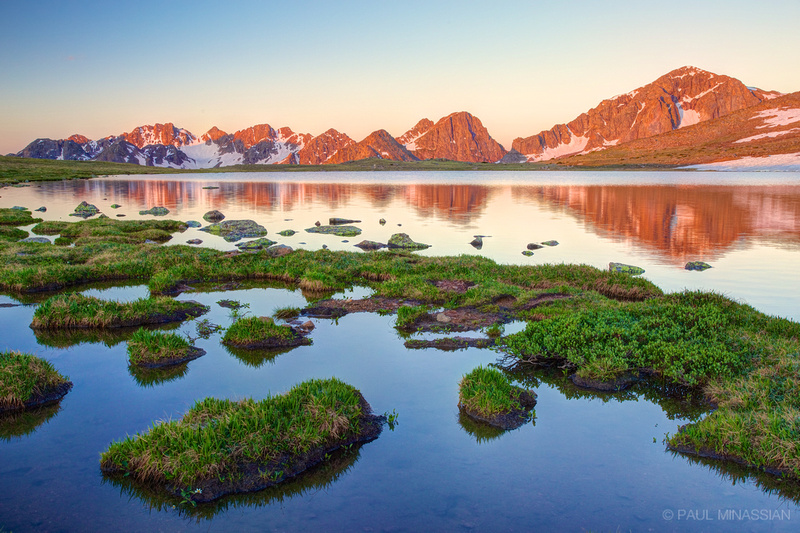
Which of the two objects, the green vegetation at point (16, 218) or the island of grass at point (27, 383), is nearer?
the island of grass at point (27, 383)

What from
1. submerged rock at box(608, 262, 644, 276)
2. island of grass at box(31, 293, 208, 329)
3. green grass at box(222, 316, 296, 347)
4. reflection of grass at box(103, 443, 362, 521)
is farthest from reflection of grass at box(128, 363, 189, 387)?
submerged rock at box(608, 262, 644, 276)

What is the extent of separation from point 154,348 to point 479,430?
11137 mm

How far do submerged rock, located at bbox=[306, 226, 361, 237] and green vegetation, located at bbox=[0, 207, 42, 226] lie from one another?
33.0m

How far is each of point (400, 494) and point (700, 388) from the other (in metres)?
9.68

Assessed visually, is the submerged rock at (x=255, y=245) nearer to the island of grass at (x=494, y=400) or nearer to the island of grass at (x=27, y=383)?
the island of grass at (x=27, y=383)

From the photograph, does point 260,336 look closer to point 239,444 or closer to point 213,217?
point 239,444

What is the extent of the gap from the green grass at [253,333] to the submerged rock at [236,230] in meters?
28.5

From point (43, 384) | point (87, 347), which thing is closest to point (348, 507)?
point (43, 384)

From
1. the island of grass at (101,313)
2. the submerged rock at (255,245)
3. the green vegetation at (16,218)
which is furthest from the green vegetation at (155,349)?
the green vegetation at (16,218)

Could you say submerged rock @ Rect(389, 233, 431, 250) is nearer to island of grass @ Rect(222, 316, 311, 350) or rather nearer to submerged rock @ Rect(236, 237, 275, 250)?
submerged rock @ Rect(236, 237, 275, 250)

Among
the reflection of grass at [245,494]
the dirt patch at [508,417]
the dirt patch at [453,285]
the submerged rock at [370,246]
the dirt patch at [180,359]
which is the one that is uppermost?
the submerged rock at [370,246]

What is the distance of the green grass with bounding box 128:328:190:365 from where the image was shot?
52.1ft

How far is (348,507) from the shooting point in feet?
30.3

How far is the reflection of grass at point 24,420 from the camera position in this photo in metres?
11.9
